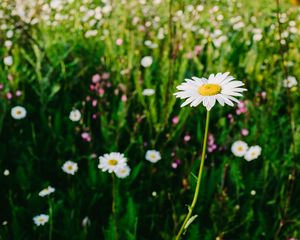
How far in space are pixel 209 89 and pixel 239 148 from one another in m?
0.88

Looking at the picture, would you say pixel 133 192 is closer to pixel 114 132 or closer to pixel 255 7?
pixel 114 132

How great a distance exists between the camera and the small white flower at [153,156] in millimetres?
1599

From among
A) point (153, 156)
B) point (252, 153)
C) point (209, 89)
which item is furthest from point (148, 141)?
point (209, 89)

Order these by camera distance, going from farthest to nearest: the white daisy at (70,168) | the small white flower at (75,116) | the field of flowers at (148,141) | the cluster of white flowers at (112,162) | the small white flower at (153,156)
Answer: the small white flower at (75,116) → the small white flower at (153,156) → the white daisy at (70,168) → the field of flowers at (148,141) → the cluster of white flowers at (112,162)

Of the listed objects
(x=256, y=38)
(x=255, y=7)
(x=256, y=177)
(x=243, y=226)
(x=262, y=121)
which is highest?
(x=255, y=7)

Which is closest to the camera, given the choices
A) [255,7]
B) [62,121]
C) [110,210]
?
[110,210]

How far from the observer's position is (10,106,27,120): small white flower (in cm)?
176

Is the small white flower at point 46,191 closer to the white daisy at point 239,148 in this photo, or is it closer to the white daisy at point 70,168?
the white daisy at point 70,168

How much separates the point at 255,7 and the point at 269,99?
1.46 m

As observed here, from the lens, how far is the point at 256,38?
2.39 m

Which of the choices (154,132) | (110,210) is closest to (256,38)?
(154,132)

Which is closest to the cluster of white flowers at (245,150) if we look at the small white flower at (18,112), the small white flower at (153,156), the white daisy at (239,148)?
the white daisy at (239,148)

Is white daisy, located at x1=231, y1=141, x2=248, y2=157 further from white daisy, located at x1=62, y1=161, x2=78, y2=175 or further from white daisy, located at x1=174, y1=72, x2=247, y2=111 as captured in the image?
white daisy, located at x1=174, y1=72, x2=247, y2=111

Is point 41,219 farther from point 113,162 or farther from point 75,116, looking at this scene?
point 75,116
